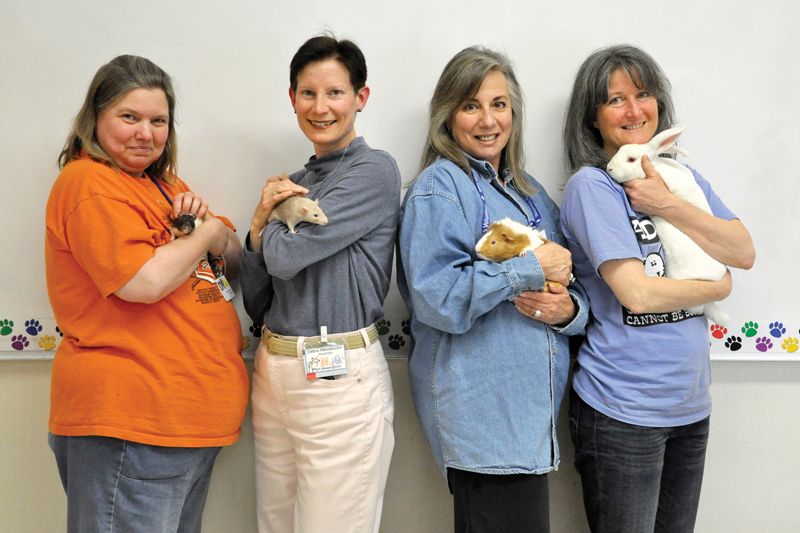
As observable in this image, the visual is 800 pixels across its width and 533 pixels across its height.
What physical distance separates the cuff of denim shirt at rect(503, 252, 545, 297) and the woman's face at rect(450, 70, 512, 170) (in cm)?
33

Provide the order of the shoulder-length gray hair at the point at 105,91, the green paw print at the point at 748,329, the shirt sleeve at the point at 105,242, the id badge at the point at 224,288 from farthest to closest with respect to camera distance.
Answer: the green paw print at the point at 748,329 → the id badge at the point at 224,288 → the shoulder-length gray hair at the point at 105,91 → the shirt sleeve at the point at 105,242

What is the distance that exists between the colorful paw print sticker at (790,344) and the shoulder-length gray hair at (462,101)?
102 centimetres

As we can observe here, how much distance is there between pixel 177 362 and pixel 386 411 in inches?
20.5

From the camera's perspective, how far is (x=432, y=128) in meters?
1.47

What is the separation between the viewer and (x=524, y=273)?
128cm

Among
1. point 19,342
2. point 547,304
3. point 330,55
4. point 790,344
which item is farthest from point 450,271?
point 19,342

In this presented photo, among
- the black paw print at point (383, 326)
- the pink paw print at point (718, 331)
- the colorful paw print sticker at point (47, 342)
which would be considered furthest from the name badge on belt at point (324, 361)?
the pink paw print at point (718, 331)

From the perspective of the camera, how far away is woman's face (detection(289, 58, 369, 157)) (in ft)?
4.54

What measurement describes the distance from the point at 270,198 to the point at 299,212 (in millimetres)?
109

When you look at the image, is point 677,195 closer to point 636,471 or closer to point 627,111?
point 627,111

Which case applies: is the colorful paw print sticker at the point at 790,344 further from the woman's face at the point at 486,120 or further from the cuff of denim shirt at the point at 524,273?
the woman's face at the point at 486,120

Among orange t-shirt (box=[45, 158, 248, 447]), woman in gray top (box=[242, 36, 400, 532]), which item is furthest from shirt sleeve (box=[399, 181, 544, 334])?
orange t-shirt (box=[45, 158, 248, 447])

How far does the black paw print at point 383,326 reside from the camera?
1728 millimetres

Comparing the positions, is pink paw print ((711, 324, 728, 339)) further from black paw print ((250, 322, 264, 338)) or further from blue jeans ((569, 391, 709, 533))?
black paw print ((250, 322, 264, 338))
